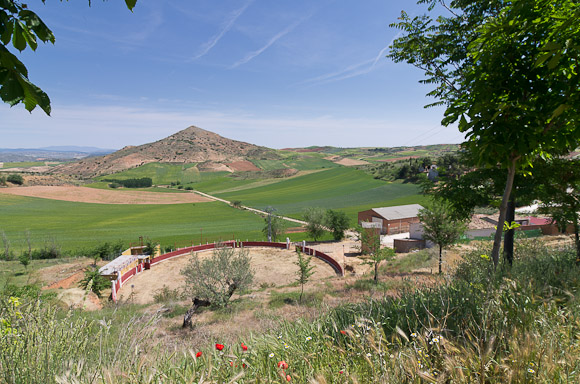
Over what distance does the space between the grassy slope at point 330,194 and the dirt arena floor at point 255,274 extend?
2694 cm

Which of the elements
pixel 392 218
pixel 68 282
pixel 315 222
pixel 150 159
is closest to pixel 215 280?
pixel 68 282

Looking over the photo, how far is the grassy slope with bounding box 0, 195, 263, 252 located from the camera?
152 feet

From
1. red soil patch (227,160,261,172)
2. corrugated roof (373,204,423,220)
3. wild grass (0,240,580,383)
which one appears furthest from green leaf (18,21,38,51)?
red soil patch (227,160,261,172)

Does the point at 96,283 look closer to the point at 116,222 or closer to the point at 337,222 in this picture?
the point at 337,222

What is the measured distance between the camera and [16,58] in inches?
65.0

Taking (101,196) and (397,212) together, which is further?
(101,196)

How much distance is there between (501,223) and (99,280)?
25499mm

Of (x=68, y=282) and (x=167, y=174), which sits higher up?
(x=167, y=174)

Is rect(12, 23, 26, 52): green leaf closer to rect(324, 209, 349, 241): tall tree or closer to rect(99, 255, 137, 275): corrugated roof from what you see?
rect(99, 255, 137, 275): corrugated roof

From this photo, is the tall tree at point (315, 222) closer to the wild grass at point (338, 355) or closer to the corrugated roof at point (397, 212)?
the corrugated roof at point (397, 212)

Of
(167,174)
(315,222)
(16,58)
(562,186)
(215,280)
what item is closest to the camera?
(16,58)

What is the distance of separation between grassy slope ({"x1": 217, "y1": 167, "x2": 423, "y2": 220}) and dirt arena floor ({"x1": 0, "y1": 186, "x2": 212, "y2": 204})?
13.4 m

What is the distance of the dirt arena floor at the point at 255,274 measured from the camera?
2405 centimetres

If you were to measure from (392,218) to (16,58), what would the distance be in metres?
45.6
